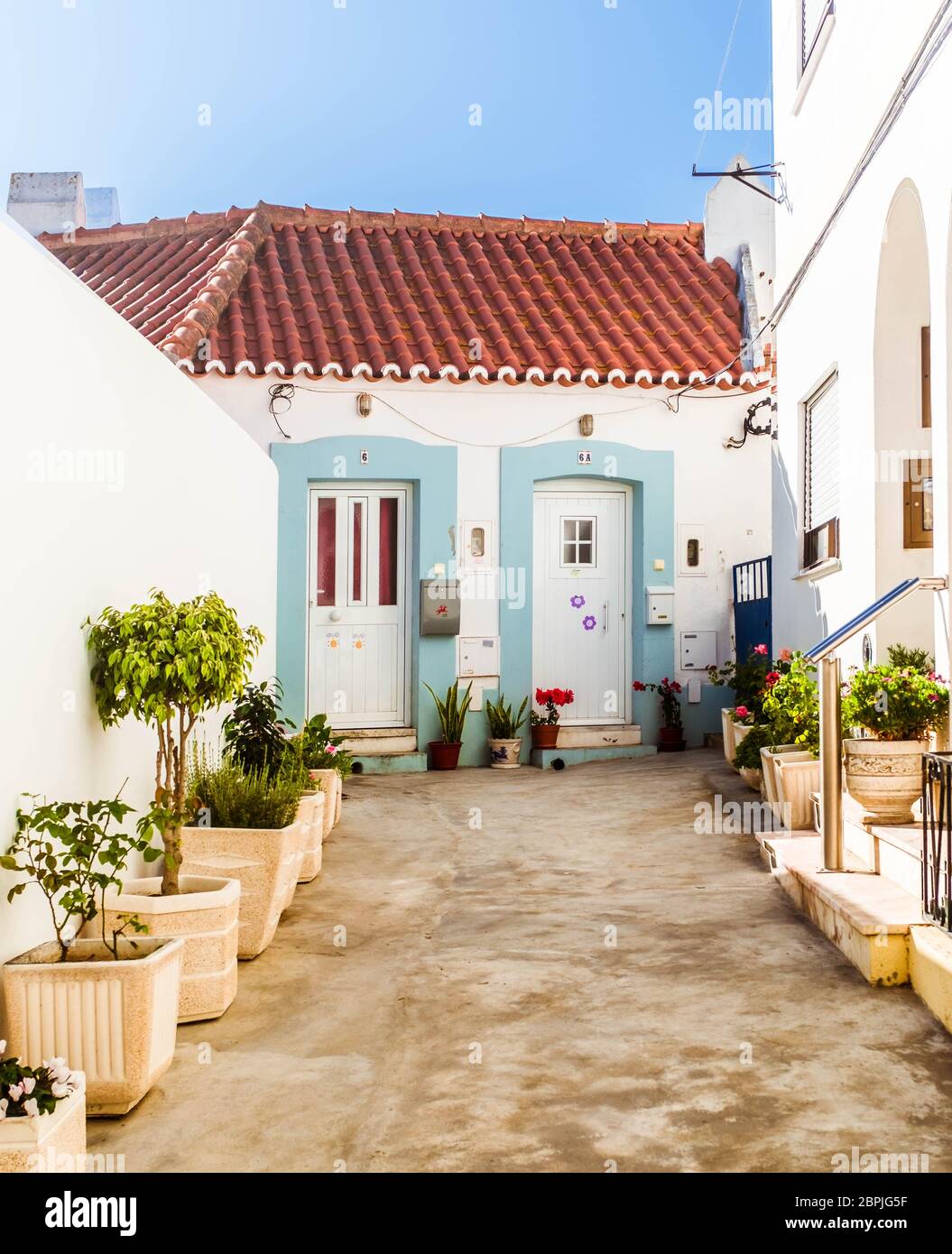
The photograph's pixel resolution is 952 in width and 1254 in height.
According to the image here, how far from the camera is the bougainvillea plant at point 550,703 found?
10547 millimetres

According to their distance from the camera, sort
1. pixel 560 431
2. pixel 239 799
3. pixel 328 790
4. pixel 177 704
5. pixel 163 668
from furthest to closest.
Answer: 1. pixel 560 431
2. pixel 328 790
3. pixel 239 799
4. pixel 177 704
5. pixel 163 668

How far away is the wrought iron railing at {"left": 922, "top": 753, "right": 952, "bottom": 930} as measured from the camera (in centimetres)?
391

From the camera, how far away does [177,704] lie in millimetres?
4395

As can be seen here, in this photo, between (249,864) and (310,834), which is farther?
(310,834)

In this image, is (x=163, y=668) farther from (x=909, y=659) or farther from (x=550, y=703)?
(x=550, y=703)

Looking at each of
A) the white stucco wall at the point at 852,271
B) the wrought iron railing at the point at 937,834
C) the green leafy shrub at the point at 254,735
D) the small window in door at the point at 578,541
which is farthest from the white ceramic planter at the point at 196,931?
the small window in door at the point at 578,541

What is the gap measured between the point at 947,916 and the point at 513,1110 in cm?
169

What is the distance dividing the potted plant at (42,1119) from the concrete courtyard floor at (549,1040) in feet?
0.93

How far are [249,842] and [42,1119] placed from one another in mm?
2345

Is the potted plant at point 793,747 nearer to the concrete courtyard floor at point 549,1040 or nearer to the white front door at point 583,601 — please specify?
the concrete courtyard floor at point 549,1040

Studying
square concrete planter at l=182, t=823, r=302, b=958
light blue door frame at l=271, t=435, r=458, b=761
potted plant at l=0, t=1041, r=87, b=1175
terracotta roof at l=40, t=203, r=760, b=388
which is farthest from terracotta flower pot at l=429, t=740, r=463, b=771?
potted plant at l=0, t=1041, r=87, b=1175

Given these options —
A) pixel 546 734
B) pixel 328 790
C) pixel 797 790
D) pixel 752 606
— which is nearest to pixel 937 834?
pixel 797 790

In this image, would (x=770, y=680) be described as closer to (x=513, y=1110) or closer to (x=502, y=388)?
(x=502, y=388)
